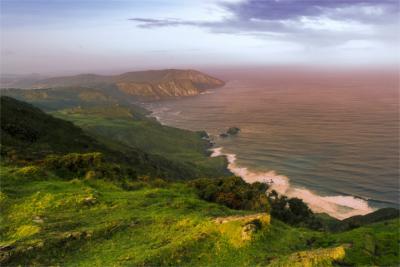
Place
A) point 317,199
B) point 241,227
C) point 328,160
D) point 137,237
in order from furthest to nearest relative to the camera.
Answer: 1. point 328,160
2. point 317,199
3. point 137,237
4. point 241,227

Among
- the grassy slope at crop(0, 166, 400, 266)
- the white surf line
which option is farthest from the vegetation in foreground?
the white surf line

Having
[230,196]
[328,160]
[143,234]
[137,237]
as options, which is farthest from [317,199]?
[137,237]

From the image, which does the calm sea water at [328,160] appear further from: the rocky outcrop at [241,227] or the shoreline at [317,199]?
the rocky outcrop at [241,227]

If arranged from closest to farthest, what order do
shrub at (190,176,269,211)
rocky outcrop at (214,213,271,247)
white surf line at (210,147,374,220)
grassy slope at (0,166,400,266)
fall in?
1. grassy slope at (0,166,400,266)
2. rocky outcrop at (214,213,271,247)
3. shrub at (190,176,269,211)
4. white surf line at (210,147,374,220)

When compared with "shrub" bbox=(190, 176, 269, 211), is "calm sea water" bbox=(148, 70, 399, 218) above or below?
below

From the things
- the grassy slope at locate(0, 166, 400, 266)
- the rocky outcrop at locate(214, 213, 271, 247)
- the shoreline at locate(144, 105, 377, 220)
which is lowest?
the shoreline at locate(144, 105, 377, 220)

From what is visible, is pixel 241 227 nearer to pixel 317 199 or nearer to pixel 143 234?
pixel 143 234

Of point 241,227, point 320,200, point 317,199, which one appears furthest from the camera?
point 317,199

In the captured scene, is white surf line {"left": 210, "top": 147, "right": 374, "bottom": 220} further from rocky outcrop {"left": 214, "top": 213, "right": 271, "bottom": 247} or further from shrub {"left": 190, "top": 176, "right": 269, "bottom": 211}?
rocky outcrop {"left": 214, "top": 213, "right": 271, "bottom": 247}

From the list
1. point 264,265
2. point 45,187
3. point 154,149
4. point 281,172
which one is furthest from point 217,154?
point 264,265
